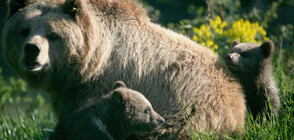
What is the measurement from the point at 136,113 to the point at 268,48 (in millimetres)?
2065

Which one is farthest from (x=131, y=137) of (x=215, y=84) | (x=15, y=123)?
(x=15, y=123)

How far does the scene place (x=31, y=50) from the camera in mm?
3811

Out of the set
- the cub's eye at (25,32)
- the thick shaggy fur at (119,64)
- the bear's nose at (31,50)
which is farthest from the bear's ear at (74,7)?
the bear's nose at (31,50)

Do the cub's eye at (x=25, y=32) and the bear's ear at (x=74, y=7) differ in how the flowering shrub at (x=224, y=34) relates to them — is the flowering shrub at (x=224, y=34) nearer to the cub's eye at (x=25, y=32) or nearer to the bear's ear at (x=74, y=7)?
the bear's ear at (x=74, y=7)

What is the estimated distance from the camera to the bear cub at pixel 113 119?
371cm

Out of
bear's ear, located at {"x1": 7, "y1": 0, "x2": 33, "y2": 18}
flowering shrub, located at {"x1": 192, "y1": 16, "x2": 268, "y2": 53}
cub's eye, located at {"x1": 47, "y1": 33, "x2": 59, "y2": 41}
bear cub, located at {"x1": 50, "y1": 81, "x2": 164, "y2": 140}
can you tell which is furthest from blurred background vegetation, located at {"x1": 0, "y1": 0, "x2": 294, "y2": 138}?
cub's eye, located at {"x1": 47, "y1": 33, "x2": 59, "y2": 41}

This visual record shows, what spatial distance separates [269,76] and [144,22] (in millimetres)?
1906

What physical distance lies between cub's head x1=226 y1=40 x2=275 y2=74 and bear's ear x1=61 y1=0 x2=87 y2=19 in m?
2.04

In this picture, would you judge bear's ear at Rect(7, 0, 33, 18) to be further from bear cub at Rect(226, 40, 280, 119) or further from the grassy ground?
bear cub at Rect(226, 40, 280, 119)

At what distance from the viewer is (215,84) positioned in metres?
4.18

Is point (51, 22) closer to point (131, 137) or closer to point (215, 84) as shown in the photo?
point (131, 137)

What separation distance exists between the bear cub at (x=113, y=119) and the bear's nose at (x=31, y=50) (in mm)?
803

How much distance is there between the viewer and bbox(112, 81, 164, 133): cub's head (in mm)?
4016

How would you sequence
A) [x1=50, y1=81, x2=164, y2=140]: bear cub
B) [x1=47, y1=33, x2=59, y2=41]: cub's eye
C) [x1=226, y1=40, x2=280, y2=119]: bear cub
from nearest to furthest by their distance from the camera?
[x1=50, y1=81, x2=164, y2=140]: bear cub
[x1=47, y1=33, x2=59, y2=41]: cub's eye
[x1=226, y1=40, x2=280, y2=119]: bear cub
